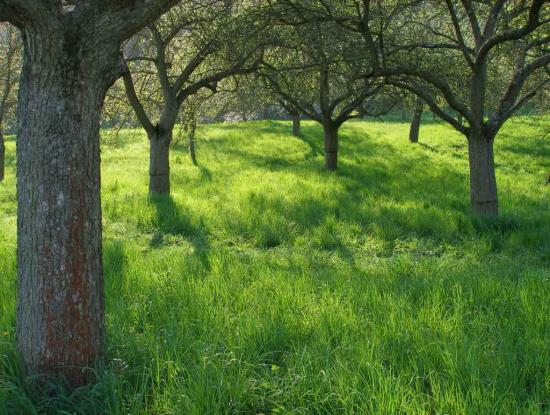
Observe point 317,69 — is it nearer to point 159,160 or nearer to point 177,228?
point 177,228

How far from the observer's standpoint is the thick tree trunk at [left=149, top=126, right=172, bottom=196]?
504 inches

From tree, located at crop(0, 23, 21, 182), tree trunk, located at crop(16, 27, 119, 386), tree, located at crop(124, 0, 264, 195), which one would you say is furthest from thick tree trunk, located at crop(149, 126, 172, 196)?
tree trunk, located at crop(16, 27, 119, 386)

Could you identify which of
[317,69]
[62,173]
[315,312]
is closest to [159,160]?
[317,69]

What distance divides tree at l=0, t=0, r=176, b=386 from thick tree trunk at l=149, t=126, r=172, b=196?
381 inches

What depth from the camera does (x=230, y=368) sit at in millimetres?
3357

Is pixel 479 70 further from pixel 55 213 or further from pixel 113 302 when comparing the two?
pixel 55 213

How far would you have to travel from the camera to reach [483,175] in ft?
33.2

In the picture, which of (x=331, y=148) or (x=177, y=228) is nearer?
(x=177, y=228)

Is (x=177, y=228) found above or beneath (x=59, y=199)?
beneath

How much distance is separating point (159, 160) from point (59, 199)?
10020 millimetres

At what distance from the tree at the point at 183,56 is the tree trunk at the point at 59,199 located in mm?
6696

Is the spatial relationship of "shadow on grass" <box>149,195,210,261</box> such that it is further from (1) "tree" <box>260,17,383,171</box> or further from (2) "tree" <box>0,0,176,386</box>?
(2) "tree" <box>0,0,176,386</box>

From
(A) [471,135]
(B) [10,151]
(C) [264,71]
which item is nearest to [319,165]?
(C) [264,71]

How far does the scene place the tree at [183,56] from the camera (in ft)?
33.9
